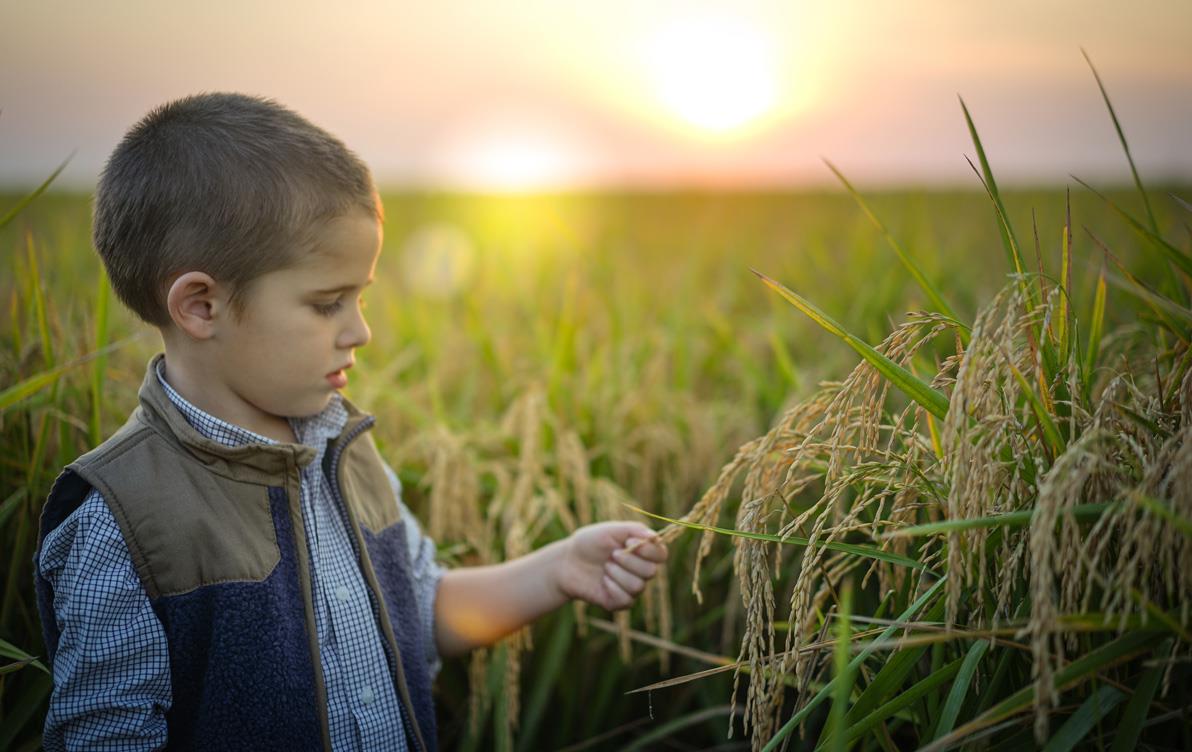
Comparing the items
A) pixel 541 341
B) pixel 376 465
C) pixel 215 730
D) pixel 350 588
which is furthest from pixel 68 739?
pixel 541 341

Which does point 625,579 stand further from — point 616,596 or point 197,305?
point 197,305

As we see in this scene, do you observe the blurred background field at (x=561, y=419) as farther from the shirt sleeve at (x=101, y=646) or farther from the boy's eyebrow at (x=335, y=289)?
the boy's eyebrow at (x=335, y=289)

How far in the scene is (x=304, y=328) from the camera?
4.78 ft

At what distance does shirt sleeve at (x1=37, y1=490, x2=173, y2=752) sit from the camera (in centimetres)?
128

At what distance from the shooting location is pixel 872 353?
1304mm

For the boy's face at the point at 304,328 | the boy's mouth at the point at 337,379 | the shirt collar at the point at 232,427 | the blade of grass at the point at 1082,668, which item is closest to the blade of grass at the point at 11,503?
the shirt collar at the point at 232,427

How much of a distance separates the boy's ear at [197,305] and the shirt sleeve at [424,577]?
22.5 inches

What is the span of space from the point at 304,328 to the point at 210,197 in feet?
0.95

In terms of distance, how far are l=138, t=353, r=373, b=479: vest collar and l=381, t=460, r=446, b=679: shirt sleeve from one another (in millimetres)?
388

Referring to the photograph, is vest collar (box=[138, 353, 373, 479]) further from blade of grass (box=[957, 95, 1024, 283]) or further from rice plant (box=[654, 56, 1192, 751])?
blade of grass (box=[957, 95, 1024, 283])

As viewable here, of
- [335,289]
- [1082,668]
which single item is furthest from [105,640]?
[1082,668]

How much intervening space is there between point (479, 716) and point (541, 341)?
5.27 ft

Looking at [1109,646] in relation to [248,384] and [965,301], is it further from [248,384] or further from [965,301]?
[965,301]

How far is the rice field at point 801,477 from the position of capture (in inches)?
43.3
